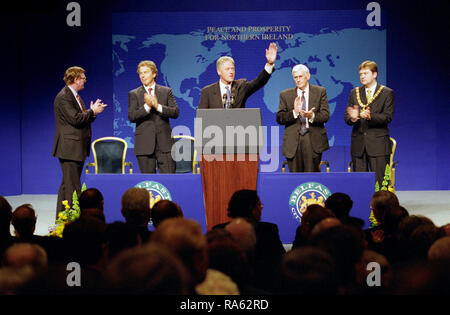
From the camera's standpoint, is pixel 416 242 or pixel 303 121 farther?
pixel 303 121

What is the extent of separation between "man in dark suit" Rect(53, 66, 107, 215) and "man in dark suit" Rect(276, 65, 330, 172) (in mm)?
1824

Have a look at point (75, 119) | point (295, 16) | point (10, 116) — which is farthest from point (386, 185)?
point (10, 116)

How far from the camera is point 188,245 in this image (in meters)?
1.40

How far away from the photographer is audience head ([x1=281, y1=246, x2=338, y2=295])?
142 cm

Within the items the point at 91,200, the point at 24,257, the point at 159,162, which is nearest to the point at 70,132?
the point at 159,162

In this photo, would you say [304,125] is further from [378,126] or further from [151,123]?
[151,123]

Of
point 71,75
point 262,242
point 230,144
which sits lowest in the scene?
point 262,242

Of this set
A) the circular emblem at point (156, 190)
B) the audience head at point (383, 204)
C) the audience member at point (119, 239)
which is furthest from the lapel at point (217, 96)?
the audience member at point (119, 239)

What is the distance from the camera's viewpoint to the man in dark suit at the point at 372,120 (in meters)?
5.25

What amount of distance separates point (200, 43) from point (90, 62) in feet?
5.68

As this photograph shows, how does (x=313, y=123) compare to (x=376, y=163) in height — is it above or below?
above

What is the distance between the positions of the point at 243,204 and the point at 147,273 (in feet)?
5.59

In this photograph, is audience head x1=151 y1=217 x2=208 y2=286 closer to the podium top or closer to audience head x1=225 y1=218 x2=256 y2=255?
audience head x1=225 y1=218 x2=256 y2=255

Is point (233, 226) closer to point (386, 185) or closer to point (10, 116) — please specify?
point (386, 185)
